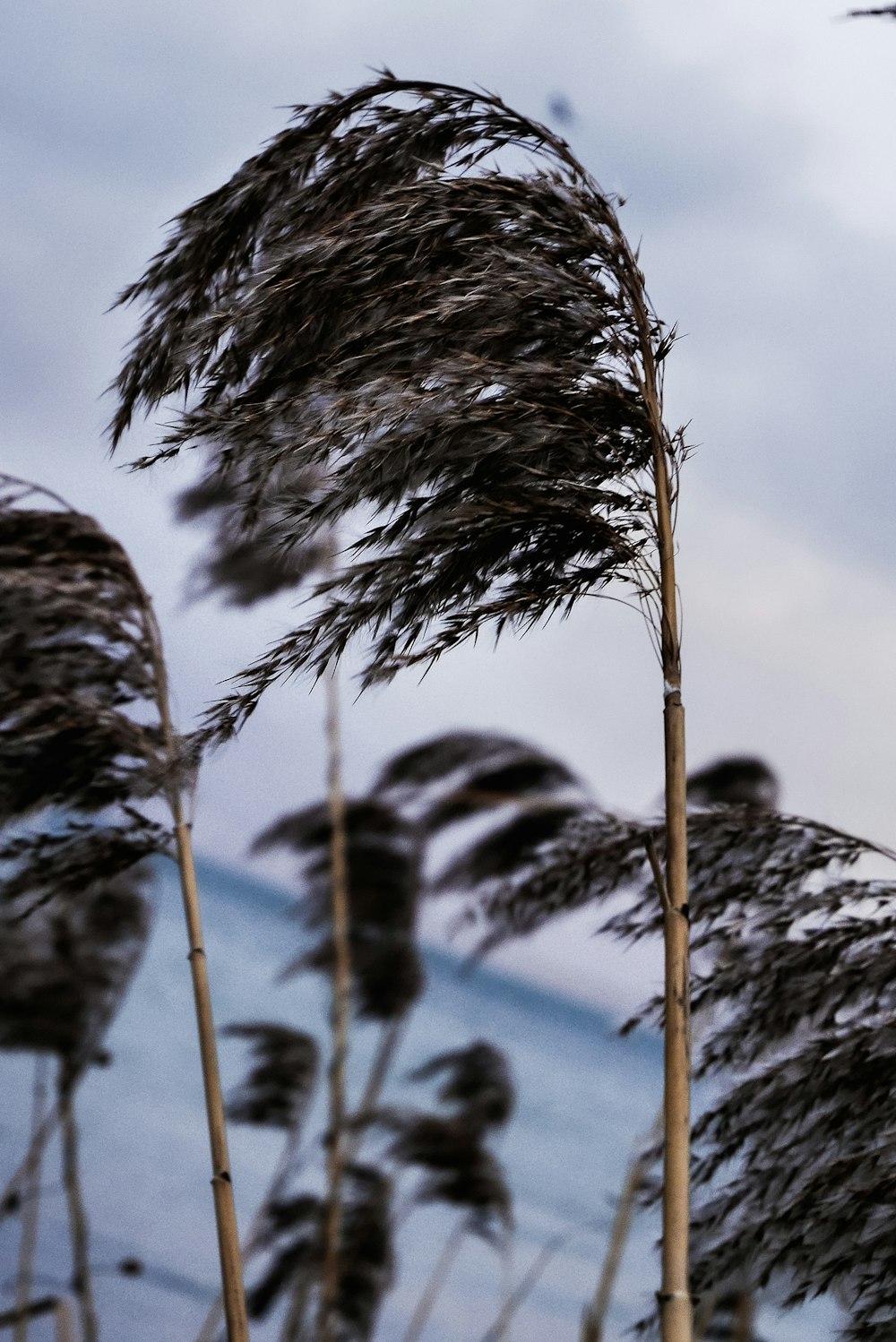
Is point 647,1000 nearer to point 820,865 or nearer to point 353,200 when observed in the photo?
point 820,865

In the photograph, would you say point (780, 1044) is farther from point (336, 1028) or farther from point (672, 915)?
point (336, 1028)

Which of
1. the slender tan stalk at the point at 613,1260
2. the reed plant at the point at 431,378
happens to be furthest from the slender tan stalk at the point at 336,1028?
the reed plant at the point at 431,378

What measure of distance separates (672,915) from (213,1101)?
2.68 ft

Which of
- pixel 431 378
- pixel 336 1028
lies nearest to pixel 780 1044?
pixel 431 378

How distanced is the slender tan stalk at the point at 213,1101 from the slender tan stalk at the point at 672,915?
2.08 feet

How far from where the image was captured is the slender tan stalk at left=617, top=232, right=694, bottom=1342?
1834mm

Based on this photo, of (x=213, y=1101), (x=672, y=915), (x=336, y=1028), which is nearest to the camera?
(x=672, y=915)

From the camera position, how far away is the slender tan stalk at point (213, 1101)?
2.20 metres

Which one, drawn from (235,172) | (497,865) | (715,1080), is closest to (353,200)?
(235,172)

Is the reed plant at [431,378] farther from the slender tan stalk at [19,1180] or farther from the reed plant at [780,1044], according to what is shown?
the slender tan stalk at [19,1180]

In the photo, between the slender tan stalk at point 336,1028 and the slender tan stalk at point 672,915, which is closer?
the slender tan stalk at point 672,915

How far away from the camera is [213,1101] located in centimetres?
228

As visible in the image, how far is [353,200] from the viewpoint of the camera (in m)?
2.26

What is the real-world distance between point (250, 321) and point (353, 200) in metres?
0.31
